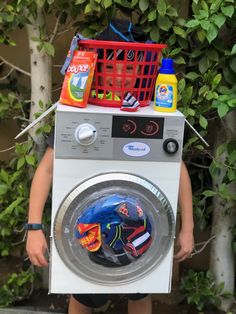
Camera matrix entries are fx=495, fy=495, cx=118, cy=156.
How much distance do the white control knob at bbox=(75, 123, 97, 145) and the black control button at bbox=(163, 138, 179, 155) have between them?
288 millimetres

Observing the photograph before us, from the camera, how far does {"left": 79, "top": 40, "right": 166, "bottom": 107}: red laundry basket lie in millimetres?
1947

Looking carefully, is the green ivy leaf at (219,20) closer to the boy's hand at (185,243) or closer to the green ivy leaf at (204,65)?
the green ivy leaf at (204,65)

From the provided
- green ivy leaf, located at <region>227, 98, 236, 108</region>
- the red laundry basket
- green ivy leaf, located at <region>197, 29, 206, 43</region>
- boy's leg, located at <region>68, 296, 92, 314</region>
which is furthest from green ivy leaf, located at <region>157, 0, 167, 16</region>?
boy's leg, located at <region>68, 296, 92, 314</region>

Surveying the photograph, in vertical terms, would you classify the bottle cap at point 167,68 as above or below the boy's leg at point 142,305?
above

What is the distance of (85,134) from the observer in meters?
1.90

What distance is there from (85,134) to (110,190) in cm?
26

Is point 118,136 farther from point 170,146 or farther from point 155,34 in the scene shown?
point 155,34

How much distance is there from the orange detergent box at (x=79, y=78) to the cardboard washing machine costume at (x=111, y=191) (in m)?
0.05

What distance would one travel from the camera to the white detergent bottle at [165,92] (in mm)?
2021

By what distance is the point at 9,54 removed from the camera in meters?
3.19

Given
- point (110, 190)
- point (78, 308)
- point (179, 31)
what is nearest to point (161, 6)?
point (179, 31)

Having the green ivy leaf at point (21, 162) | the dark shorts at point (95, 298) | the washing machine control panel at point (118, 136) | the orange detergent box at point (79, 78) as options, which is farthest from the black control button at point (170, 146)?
the green ivy leaf at point (21, 162)

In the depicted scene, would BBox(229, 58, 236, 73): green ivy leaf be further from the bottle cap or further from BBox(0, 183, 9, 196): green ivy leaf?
BBox(0, 183, 9, 196): green ivy leaf

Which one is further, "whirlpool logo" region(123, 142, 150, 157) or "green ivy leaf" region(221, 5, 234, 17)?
"green ivy leaf" region(221, 5, 234, 17)
